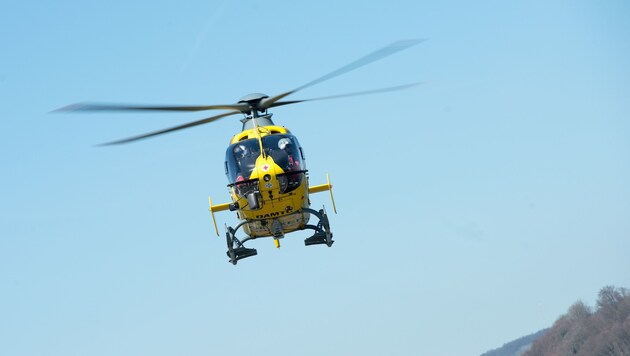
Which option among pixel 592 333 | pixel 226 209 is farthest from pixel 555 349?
pixel 226 209

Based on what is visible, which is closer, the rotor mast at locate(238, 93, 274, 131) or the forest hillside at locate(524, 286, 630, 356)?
the rotor mast at locate(238, 93, 274, 131)

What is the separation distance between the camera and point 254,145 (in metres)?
43.9

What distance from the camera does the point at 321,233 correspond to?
47125 mm

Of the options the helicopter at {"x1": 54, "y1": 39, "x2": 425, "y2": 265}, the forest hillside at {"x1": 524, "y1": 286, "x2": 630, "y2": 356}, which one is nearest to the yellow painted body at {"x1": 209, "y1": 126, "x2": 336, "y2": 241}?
the helicopter at {"x1": 54, "y1": 39, "x2": 425, "y2": 265}

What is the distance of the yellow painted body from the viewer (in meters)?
43.2

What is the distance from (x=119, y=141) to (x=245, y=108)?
8108 millimetres

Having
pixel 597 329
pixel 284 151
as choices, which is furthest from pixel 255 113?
pixel 597 329

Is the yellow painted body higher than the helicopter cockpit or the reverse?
the reverse

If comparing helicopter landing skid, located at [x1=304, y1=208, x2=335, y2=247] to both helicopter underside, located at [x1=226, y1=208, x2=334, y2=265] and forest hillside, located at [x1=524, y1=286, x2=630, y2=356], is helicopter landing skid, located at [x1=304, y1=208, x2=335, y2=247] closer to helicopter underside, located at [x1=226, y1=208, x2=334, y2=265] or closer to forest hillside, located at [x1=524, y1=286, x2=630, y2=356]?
helicopter underside, located at [x1=226, y1=208, x2=334, y2=265]

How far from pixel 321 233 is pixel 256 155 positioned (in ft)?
17.5

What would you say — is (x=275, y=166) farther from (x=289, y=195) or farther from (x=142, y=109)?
(x=142, y=109)

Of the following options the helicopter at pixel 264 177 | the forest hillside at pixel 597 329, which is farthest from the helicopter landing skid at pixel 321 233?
the forest hillside at pixel 597 329

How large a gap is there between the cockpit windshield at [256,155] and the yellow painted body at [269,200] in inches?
6.8

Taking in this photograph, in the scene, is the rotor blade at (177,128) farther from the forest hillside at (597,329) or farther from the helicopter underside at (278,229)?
the forest hillside at (597,329)
